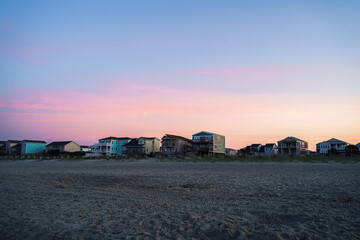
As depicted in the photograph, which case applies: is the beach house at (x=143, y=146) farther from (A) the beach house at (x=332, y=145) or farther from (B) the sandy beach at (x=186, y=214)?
(B) the sandy beach at (x=186, y=214)

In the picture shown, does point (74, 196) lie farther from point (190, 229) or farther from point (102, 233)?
point (190, 229)

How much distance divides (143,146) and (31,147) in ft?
166

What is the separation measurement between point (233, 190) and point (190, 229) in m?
5.34

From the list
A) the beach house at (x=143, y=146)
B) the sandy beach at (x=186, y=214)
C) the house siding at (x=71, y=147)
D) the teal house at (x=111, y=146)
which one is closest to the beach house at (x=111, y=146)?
the teal house at (x=111, y=146)

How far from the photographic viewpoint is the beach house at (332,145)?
84.1m

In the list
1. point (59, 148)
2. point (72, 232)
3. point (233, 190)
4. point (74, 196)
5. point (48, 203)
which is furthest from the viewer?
point (59, 148)

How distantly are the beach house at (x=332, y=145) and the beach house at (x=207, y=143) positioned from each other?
41.1 meters

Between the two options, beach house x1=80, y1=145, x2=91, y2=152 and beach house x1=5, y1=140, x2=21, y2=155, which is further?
beach house x1=80, y1=145, x2=91, y2=152

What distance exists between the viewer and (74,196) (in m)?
9.82

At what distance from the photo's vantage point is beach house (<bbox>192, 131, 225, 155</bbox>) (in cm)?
7051

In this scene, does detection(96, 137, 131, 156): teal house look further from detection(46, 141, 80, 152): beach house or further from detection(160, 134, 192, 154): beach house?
detection(160, 134, 192, 154): beach house

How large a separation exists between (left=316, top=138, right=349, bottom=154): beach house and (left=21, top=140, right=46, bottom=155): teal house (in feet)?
369

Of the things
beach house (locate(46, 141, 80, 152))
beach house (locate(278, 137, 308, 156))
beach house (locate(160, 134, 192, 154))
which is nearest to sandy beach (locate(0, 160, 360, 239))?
beach house (locate(160, 134, 192, 154))

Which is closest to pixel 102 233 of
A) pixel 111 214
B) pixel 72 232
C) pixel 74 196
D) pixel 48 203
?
pixel 72 232
